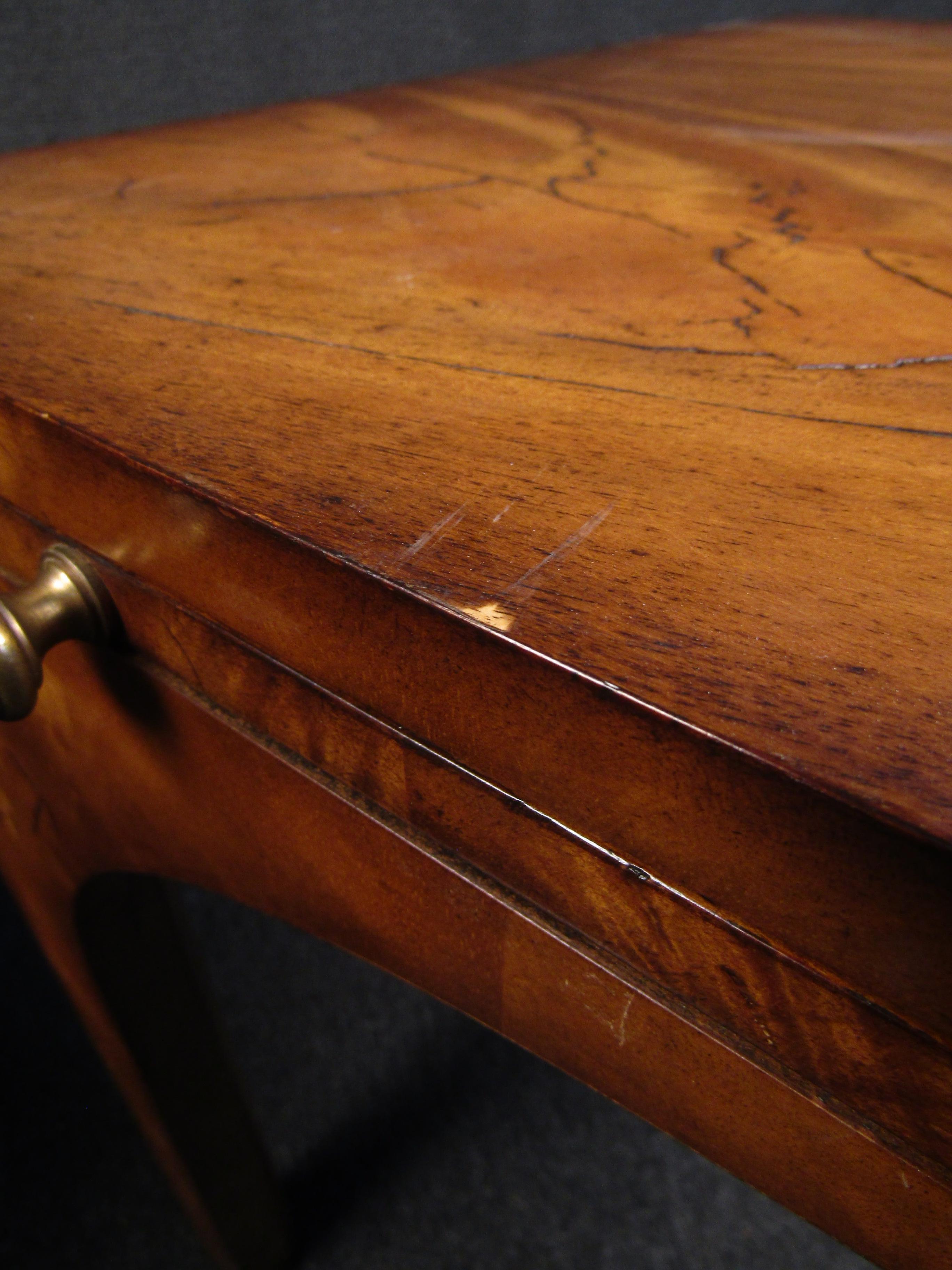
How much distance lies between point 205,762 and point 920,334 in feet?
0.77

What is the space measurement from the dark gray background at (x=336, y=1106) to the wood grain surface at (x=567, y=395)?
0.44 ft

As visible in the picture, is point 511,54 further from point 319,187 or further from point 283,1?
point 319,187

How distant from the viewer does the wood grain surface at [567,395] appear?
0.18 m

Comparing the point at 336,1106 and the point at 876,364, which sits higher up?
the point at 876,364

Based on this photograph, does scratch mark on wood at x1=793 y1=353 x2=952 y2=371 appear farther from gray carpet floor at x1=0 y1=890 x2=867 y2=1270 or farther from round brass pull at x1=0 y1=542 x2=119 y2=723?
gray carpet floor at x1=0 y1=890 x2=867 y2=1270

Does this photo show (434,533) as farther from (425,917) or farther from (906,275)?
(906,275)

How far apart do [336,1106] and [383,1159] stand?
49 mm

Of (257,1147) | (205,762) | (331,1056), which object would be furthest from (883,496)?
(331,1056)

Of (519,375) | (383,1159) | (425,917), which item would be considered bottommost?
(383,1159)

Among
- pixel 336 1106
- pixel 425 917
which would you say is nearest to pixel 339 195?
pixel 425 917

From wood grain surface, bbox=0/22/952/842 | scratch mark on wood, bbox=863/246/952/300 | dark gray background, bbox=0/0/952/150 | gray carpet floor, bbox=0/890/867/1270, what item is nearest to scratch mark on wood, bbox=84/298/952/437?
wood grain surface, bbox=0/22/952/842

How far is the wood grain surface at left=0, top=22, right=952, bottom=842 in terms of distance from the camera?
0.58ft

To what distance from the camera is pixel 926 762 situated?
0.15 metres

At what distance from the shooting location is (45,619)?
26cm
